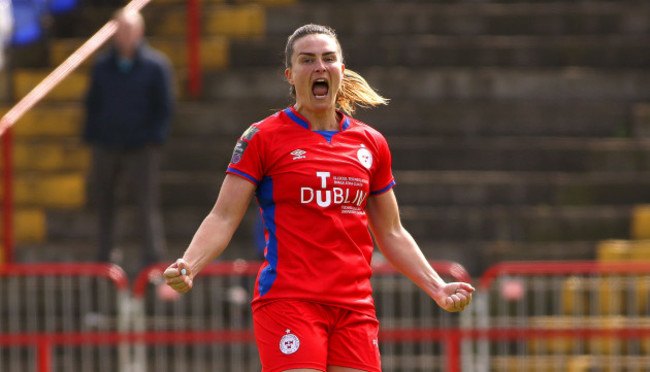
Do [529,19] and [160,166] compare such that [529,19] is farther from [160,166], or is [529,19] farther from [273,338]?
[273,338]

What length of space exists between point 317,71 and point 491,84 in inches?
300

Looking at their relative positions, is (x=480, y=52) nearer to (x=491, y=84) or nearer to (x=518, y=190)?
(x=491, y=84)

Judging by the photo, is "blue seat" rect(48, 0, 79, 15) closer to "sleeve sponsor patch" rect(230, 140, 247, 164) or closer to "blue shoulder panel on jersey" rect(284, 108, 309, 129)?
"blue shoulder panel on jersey" rect(284, 108, 309, 129)

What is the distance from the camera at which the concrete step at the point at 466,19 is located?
43.1 feet

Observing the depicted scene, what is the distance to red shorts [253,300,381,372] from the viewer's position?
197 inches

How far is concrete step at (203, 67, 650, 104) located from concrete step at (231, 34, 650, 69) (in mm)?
163

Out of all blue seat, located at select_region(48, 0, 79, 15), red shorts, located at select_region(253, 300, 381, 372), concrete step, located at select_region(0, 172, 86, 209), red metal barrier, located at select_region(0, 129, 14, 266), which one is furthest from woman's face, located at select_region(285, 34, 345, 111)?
blue seat, located at select_region(48, 0, 79, 15)

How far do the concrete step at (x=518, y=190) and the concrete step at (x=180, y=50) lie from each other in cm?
267

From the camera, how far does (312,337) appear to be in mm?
5027

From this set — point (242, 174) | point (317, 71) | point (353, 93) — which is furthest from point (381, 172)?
point (242, 174)

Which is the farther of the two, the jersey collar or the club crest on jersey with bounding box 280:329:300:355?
the jersey collar

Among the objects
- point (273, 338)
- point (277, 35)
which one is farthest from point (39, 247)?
point (273, 338)

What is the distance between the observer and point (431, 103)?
12.4 m

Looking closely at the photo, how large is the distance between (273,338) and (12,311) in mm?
5837
